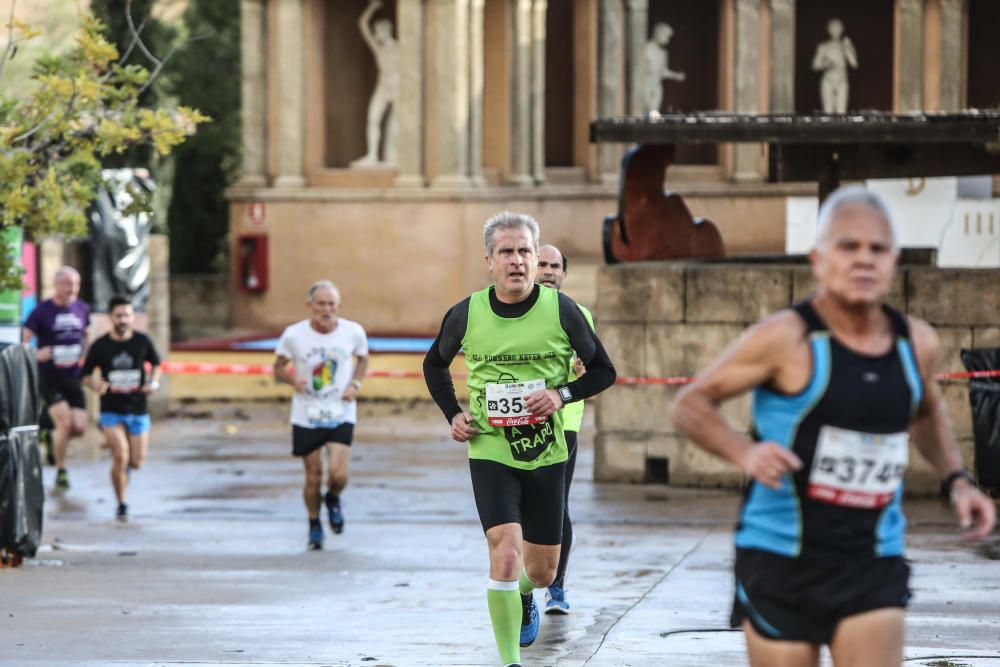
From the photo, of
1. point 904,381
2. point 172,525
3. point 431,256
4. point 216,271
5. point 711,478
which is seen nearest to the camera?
point 904,381

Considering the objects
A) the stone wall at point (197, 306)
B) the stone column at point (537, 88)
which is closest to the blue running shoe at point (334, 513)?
the stone column at point (537, 88)

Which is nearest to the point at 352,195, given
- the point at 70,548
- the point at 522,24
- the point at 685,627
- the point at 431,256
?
the point at 431,256

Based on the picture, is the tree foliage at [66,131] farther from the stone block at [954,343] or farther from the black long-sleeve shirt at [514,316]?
the stone block at [954,343]

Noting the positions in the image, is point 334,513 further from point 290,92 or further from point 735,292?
point 290,92

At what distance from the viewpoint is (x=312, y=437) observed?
12992 mm

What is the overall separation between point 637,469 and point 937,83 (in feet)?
57.9

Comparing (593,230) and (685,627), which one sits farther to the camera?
(593,230)

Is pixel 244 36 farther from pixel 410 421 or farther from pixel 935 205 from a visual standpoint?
pixel 935 205

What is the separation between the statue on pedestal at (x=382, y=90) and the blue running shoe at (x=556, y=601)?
62.9 feet

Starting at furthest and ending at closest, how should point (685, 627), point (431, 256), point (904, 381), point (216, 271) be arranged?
point (216, 271) → point (431, 256) → point (685, 627) → point (904, 381)

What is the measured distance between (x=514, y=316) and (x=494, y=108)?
2265 centimetres

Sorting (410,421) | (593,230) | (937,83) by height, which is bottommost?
(410,421)

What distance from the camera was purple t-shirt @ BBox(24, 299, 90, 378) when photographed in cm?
1734

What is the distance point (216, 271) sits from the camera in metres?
37.8
